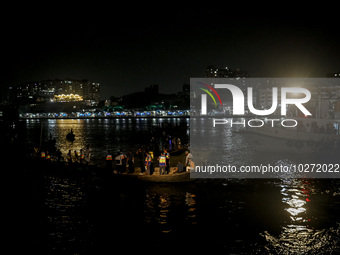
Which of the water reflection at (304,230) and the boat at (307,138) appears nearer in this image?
the water reflection at (304,230)

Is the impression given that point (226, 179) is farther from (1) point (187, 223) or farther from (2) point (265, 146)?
(2) point (265, 146)

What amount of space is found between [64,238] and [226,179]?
1287 cm

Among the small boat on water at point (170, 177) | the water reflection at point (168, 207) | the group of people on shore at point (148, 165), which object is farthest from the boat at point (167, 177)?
the water reflection at point (168, 207)

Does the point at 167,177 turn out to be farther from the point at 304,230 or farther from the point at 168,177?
the point at 304,230

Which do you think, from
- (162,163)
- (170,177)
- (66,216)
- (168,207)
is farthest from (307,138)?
(66,216)

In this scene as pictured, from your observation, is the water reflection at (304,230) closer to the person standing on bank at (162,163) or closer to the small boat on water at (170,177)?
the small boat on water at (170,177)

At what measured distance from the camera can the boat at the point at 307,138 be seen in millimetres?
34281

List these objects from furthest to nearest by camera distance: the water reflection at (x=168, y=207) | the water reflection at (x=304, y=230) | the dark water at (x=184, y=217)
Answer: the water reflection at (x=168, y=207)
the dark water at (x=184, y=217)
the water reflection at (x=304, y=230)

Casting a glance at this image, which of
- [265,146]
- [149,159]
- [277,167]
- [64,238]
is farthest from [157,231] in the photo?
[265,146]

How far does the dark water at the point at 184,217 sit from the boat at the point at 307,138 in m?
14.2

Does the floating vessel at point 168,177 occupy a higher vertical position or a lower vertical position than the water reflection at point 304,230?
higher

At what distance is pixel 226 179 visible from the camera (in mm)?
22125

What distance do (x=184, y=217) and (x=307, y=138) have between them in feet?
87.0

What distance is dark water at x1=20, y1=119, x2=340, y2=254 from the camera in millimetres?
11531
